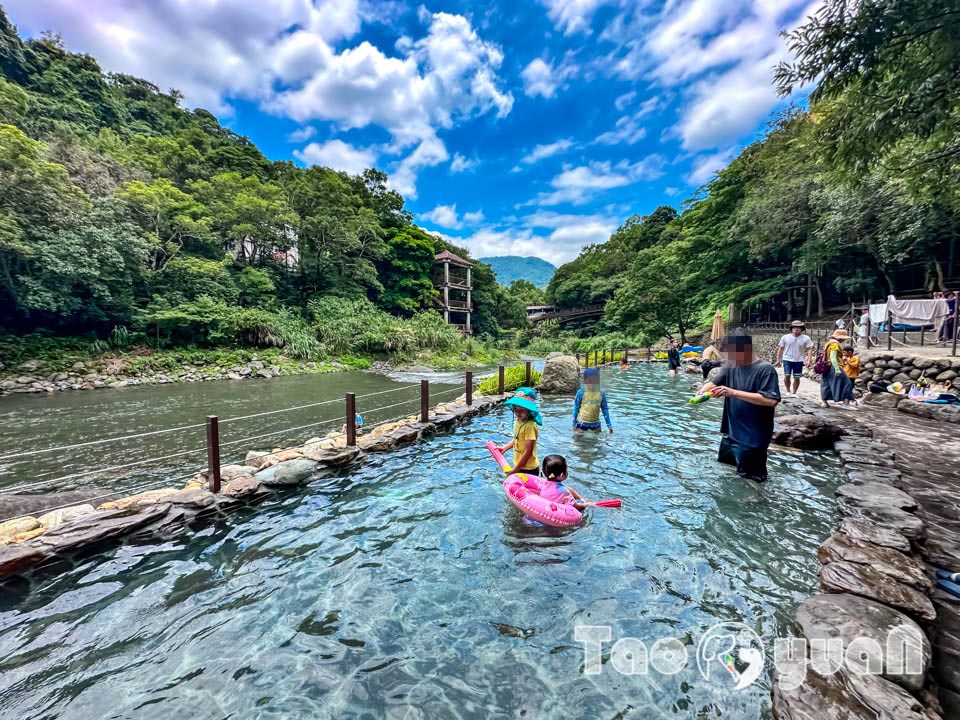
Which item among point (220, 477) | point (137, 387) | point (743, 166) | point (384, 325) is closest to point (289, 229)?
point (384, 325)

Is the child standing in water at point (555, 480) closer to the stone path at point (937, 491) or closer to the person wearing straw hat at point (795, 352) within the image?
the stone path at point (937, 491)

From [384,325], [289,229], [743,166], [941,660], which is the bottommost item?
[941,660]

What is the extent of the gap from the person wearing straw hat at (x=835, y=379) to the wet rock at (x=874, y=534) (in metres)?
6.78

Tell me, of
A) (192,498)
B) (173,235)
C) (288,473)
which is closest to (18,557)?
(192,498)

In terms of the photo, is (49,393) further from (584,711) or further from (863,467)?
(863,467)

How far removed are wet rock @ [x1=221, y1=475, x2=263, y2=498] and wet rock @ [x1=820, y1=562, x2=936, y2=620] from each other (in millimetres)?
5507

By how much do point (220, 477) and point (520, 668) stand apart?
422cm

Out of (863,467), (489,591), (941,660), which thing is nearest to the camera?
(941,660)

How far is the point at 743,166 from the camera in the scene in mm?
27516

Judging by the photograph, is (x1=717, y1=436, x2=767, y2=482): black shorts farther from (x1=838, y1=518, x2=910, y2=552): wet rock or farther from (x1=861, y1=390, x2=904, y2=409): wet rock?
(x1=861, y1=390, x2=904, y2=409): wet rock

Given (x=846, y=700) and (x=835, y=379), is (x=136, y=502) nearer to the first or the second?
(x=846, y=700)

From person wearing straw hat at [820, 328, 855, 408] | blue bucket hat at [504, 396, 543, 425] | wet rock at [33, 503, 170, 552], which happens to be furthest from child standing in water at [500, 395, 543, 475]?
person wearing straw hat at [820, 328, 855, 408]

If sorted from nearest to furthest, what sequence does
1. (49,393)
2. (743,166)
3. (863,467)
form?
(863,467) → (49,393) → (743,166)

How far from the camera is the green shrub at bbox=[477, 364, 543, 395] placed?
1234 cm
